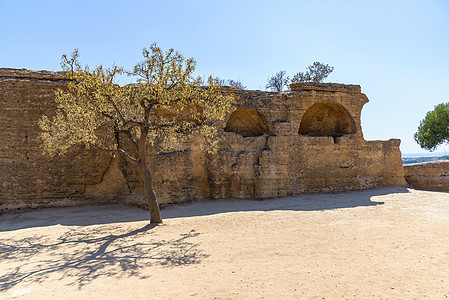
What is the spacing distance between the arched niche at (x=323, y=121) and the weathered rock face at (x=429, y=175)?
13.7ft

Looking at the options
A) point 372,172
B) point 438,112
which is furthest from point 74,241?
point 438,112

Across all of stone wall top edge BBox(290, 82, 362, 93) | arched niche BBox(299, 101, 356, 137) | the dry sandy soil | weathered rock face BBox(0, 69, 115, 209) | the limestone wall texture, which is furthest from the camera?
arched niche BBox(299, 101, 356, 137)

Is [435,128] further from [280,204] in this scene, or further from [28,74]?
[28,74]

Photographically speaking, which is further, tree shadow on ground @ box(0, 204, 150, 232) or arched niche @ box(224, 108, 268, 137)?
arched niche @ box(224, 108, 268, 137)

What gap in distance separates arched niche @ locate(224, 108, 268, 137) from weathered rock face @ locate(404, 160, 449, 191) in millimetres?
8563

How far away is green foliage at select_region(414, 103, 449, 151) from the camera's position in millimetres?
26062

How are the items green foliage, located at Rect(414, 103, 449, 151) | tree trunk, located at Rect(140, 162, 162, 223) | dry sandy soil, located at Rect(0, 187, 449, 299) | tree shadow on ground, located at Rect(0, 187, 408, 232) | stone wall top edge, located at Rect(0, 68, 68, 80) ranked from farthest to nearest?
green foliage, located at Rect(414, 103, 449, 151) < stone wall top edge, located at Rect(0, 68, 68, 80) < tree shadow on ground, located at Rect(0, 187, 408, 232) < tree trunk, located at Rect(140, 162, 162, 223) < dry sandy soil, located at Rect(0, 187, 449, 299)

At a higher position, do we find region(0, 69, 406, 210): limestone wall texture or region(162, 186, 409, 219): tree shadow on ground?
region(0, 69, 406, 210): limestone wall texture

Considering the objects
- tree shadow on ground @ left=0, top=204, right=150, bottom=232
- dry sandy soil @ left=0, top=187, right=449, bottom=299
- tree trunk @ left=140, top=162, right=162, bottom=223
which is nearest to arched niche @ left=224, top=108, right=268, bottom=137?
dry sandy soil @ left=0, top=187, right=449, bottom=299

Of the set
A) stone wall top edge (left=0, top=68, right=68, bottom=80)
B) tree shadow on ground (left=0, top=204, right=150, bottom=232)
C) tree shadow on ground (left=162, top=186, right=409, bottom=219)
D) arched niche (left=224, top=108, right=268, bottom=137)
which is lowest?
tree shadow on ground (left=0, top=204, right=150, bottom=232)

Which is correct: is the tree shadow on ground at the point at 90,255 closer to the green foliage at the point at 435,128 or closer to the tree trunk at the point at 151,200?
the tree trunk at the point at 151,200

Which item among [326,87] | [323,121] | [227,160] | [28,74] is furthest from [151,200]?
[323,121]

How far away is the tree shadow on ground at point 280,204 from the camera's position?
1045 cm

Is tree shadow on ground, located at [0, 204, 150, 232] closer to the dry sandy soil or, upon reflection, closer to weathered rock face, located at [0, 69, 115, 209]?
the dry sandy soil
